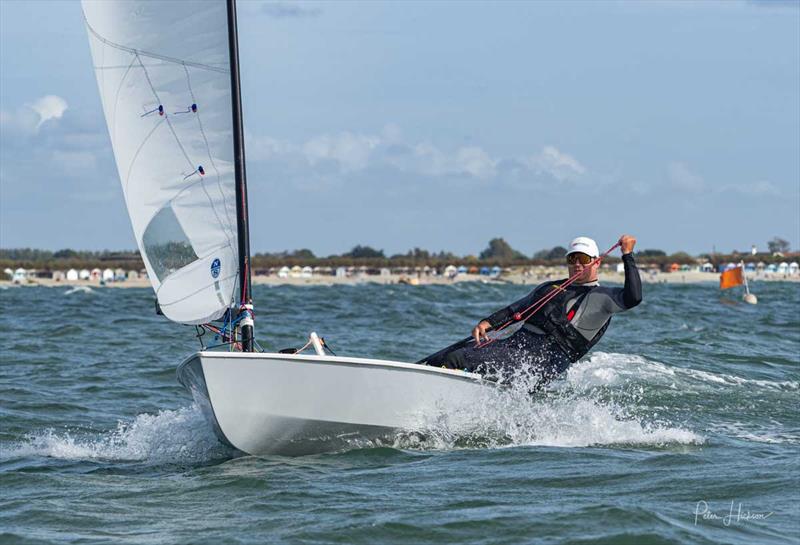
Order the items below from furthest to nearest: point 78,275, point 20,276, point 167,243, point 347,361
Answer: point 78,275 → point 20,276 → point 167,243 → point 347,361

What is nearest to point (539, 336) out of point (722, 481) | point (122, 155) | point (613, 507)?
point (722, 481)

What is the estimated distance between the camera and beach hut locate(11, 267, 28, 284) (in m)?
89.4

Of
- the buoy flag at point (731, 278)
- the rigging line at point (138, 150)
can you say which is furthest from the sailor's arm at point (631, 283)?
the buoy flag at point (731, 278)

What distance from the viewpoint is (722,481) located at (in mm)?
7152

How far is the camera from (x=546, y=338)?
902 centimetres

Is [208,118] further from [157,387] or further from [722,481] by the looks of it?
[157,387]

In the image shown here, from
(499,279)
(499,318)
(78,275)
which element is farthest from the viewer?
(78,275)

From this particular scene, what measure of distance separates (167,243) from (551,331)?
3.03 metres

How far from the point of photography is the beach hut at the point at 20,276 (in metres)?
89.4

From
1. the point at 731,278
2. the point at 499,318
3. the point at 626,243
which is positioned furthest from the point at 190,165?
the point at 731,278

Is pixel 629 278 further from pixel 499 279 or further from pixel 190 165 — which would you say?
pixel 499 279

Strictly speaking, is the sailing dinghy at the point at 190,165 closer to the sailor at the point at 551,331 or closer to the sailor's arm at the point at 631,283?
the sailor at the point at 551,331

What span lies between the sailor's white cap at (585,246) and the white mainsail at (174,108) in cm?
269

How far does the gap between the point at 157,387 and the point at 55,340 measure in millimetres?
7527
